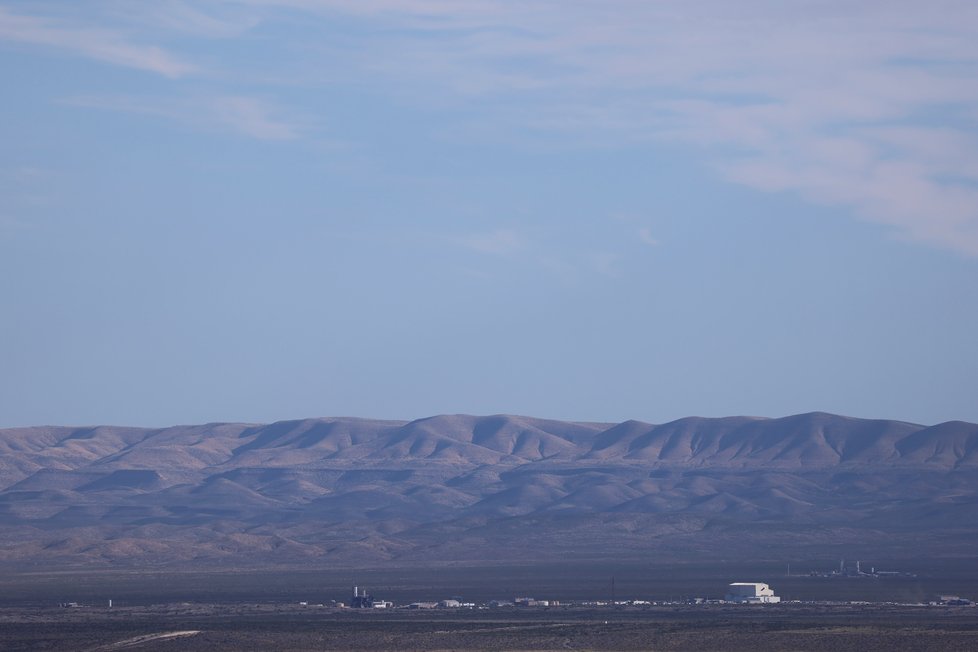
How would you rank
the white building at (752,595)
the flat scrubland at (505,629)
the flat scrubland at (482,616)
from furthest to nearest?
the white building at (752,595) → the flat scrubland at (482,616) → the flat scrubland at (505,629)

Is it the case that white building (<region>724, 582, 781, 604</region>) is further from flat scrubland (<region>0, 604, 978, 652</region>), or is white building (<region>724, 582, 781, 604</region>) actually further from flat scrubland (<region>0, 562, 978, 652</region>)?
flat scrubland (<region>0, 604, 978, 652</region>)

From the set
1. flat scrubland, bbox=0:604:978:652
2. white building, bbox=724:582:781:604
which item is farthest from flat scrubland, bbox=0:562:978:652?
white building, bbox=724:582:781:604

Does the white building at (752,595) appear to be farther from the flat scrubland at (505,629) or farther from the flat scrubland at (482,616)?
the flat scrubland at (505,629)

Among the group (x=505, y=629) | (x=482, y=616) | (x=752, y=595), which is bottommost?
(x=505, y=629)

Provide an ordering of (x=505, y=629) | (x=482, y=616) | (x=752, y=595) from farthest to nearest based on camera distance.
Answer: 1. (x=752, y=595)
2. (x=482, y=616)
3. (x=505, y=629)

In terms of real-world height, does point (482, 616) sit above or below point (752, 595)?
below

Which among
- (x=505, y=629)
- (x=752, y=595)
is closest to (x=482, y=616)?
(x=505, y=629)

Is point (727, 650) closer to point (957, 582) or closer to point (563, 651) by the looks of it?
point (563, 651)

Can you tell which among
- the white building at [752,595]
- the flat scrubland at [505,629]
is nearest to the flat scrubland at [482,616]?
the flat scrubland at [505,629]

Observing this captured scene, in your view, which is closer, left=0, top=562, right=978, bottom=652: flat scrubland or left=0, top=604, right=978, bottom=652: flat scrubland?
left=0, top=604, right=978, bottom=652: flat scrubland

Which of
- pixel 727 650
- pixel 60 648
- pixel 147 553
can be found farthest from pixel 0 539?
pixel 727 650

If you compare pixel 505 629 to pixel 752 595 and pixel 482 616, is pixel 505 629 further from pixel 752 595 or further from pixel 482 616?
pixel 752 595
